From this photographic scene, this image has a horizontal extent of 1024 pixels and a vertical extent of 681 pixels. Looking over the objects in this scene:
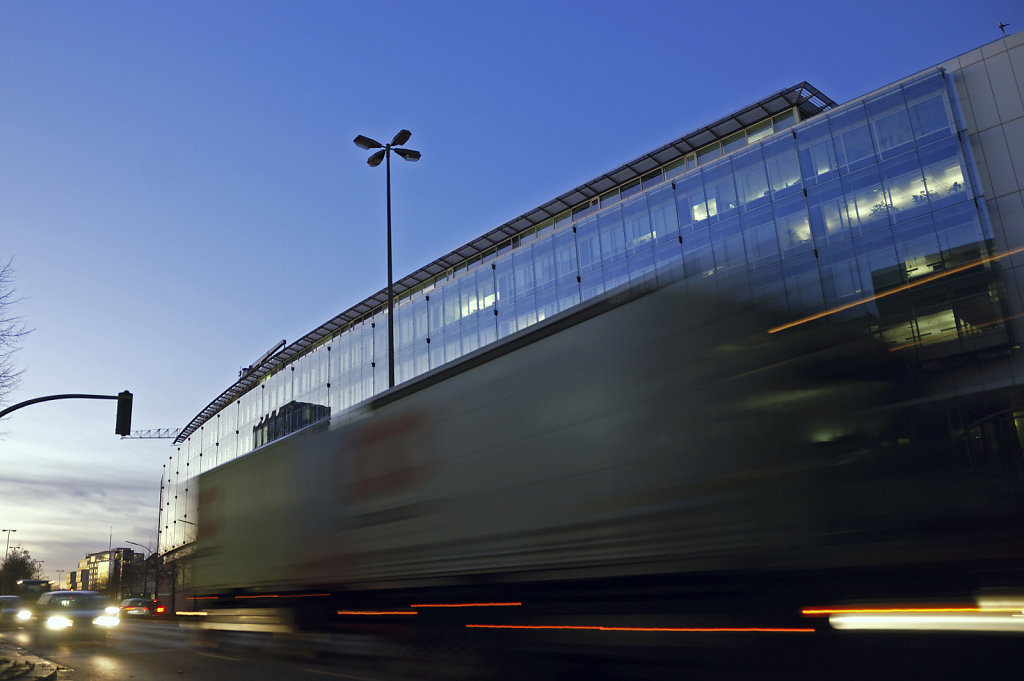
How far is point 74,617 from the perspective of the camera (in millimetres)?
20719

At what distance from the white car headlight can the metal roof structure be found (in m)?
31.0

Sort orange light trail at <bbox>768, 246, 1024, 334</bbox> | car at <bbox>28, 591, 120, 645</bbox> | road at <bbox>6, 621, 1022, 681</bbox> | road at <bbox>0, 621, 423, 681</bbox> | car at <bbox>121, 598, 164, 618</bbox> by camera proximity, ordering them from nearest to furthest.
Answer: road at <bbox>6, 621, 1022, 681</bbox> → orange light trail at <bbox>768, 246, 1024, 334</bbox> → road at <bbox>0, 621, 423, 681</bbox> → car at <bbox>28, 591, 120, 645</bbox> → car at <bbox>121, 598, 164, 618</bbox>

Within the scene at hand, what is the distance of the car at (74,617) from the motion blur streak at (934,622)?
Answer: 2105 cm

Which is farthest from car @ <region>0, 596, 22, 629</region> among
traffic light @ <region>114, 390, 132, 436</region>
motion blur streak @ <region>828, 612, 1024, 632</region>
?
motion blur streak @ <region>828, 612, 1024, 632</region>

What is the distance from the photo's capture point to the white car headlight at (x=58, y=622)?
68.0 ft

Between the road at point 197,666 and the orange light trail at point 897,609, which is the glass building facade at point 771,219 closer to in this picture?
the road at point 197,666

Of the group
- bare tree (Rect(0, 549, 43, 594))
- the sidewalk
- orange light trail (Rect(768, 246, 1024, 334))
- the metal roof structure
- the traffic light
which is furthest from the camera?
bare tree (Rect(0, 549, 43, 594))

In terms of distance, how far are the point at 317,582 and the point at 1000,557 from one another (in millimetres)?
10033

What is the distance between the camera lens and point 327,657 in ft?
40.8

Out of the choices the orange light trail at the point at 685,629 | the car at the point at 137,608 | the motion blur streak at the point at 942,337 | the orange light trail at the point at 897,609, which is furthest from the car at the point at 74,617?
the car at the point at 137,608

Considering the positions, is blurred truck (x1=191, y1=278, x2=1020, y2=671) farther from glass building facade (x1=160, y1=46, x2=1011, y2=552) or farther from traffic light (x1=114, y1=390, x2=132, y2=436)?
traffic light (x1=114, y1=390, x2=132, y2=436)

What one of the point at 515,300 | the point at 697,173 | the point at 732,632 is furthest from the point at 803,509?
the point at 515,300

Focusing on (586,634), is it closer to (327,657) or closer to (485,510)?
(485,510)

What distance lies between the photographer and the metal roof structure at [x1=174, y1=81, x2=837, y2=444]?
37000mm
